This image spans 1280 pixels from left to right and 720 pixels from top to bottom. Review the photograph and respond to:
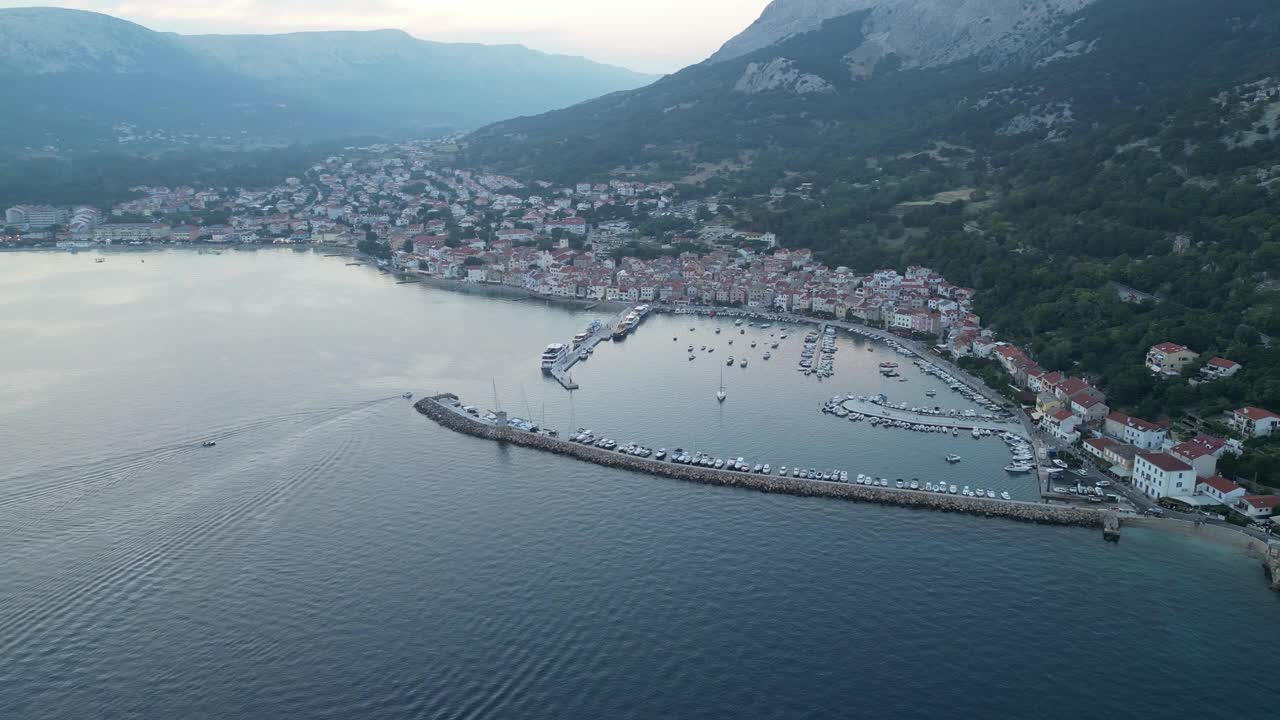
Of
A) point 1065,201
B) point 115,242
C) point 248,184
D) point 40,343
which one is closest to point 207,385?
point 40,343

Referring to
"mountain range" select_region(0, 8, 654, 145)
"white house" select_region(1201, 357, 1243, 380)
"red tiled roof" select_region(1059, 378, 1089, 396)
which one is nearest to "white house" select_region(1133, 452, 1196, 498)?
"red tiled roof" select_region(1059, 378, 1089, 396)

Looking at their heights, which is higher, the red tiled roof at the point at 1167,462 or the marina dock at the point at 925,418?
the red tiled roof at the point at 1167,462

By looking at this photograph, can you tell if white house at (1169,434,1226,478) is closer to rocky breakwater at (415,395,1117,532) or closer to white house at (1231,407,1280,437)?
white house at (1231,407,1280,437)

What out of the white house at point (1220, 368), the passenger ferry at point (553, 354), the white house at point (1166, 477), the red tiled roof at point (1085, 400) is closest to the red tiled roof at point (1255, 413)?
the white house at point (1220, 368)

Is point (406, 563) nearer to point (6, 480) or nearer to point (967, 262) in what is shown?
point (6, 480)

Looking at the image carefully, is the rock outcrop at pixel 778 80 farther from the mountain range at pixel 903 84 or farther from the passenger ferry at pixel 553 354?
the passenger ferry at pixel 553 354
